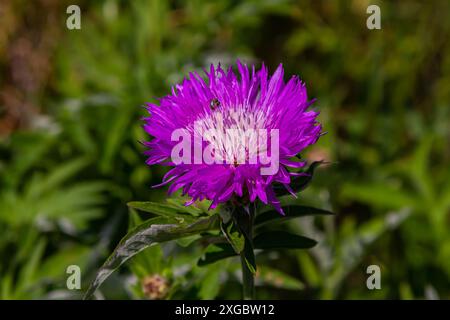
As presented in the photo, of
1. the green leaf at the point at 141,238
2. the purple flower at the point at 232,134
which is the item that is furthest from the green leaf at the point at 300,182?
the green leaf at the point at 141,238

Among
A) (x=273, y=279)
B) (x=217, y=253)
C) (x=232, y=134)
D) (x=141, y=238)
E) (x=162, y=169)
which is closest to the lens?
(x=141, y=238)

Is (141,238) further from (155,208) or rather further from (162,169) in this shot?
(162,169)

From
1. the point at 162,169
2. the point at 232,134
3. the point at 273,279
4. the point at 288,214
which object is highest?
the point at 162,169

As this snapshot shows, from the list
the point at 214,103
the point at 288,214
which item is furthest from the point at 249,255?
the point at 214,103

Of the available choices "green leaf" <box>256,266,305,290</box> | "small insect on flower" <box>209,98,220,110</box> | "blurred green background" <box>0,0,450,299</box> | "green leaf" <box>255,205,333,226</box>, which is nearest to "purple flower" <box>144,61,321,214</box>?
"small insect on flower" <box>209,98,220,110</box>

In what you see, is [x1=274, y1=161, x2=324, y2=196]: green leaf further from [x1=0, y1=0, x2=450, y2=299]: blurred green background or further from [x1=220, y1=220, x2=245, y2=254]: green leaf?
[x1=0, y1=0, x2=450, y2=299]: blurred green background
